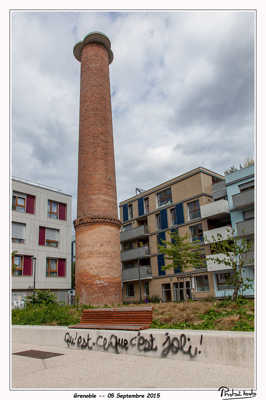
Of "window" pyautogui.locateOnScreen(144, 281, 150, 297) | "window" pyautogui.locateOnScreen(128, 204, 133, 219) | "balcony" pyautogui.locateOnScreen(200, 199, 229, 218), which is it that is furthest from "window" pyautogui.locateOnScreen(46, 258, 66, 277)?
"balcony" pyautogui.locateOnScreen(200, 199, 229, 218)

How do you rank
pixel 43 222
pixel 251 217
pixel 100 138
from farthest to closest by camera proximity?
pixel 43 222
pixel 251 217
pixel 100 138

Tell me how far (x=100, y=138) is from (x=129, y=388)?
1726cm

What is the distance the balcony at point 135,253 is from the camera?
112 ft

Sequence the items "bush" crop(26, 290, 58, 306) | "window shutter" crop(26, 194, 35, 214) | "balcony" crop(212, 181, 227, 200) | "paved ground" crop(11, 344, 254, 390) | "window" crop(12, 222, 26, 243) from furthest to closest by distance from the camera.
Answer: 1. "window shutter" crop(26, 194, 35, 214)
2. "balcony" crop(212, 181, 227, 200)
3. "window" crop(12, 222, 26, 243)
4. "bush" crop(26, 290, 58, 306)
5. "paved ground" crop(11, 344, 254, 390)

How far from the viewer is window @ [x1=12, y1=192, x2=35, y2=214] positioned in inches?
1110

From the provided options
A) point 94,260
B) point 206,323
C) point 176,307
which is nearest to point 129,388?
point 206,323

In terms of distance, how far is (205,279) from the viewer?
28547mm

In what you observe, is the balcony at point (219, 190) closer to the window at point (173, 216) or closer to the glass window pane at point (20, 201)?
the window at point (173, 216)

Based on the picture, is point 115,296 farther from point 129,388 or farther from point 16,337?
point 129,388

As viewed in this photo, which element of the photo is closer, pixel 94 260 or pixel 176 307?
pixel 176 307

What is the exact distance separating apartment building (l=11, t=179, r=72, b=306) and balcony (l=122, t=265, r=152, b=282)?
21.8ft

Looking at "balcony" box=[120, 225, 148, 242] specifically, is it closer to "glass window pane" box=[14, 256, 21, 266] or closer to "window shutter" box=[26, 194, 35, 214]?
"window shutter" box=[26, 194, 35, 214]

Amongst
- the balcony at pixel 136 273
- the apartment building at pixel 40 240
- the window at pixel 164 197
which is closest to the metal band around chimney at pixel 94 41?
the apartment building at pixel 40 240

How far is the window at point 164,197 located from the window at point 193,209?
3.02 meters
